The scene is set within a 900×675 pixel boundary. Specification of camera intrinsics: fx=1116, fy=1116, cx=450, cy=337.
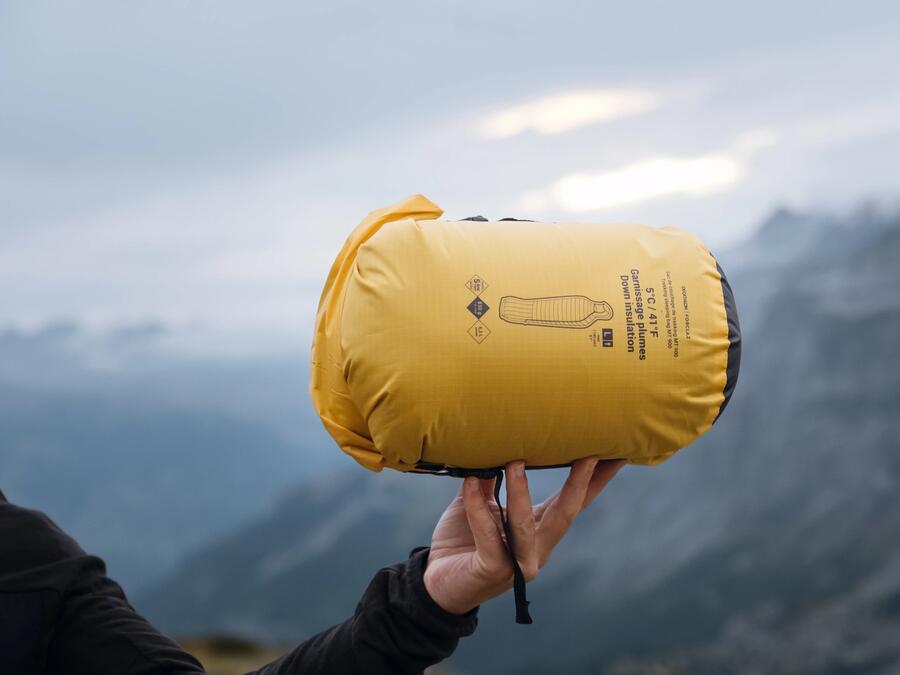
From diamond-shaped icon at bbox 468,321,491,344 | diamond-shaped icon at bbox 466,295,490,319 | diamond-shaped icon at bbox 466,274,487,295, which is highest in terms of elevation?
diamond-shaped icon at bbox 466,274,487,295

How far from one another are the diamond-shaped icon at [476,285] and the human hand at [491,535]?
834 mm

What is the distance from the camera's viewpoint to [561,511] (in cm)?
488

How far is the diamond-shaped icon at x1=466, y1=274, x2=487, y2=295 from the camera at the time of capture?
16.0ft

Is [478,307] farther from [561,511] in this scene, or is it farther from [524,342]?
[561,511]

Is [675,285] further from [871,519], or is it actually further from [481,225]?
[871,519]

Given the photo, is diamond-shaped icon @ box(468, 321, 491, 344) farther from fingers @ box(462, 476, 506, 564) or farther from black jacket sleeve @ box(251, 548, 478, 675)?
black jacket sleeve @ box(251, 548, 478, 675)

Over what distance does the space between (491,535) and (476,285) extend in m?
1.08

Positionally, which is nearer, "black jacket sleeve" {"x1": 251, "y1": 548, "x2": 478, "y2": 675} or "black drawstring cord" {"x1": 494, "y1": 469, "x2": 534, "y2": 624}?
"black jacket sleeve" {"x1": 251, "y1": 548, "x2": 478, "y2": 675}

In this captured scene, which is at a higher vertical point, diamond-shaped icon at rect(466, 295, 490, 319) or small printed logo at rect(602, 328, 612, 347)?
diamond-shaped icon at rect(466, 295, 490, 319)

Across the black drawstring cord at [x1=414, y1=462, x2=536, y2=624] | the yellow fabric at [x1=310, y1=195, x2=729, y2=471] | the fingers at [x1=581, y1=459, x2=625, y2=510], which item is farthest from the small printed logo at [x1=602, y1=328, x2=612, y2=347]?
the black drawstring cord at [x1=414, y1=462, x2=536, y2=624]

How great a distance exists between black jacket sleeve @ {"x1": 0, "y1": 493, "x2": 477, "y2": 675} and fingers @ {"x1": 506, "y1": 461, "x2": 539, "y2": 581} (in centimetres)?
37

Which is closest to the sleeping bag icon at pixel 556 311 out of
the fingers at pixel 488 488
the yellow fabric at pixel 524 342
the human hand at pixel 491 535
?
the yellow fabric at pixel 524 342

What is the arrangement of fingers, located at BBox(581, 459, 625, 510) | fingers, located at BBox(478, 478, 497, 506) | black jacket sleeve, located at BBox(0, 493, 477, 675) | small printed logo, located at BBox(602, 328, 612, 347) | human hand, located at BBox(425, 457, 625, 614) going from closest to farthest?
black jacket sleeve, located at BBox(0, 493, 477, 675), human hand, located at BBox(425, 457, 625, 614), small printed logo, located at BBox(602, 328, 612, 347), fingers, located at BBox(478, 478, 497, 506), fingers, located at BBox(581, 459, 625, 510)

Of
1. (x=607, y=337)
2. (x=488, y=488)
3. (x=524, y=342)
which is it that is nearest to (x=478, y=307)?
(x=524, y=342)
